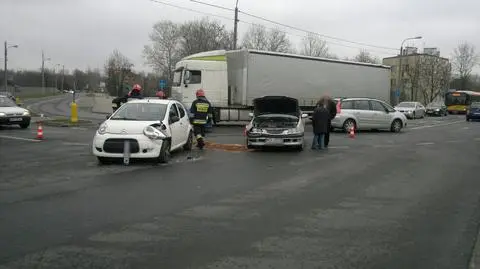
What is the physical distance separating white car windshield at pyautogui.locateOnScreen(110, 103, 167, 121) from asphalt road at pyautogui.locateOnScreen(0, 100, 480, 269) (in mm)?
1230

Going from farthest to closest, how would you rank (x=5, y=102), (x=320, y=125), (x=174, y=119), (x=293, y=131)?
(x=5, y=102) → (x=320, y=125) → (x=293, y=131) → (x=174, y=119)

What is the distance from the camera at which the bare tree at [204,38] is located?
67562 mm

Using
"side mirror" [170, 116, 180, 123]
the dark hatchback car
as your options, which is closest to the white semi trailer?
"side mirror" [170, 116, 180, 123]

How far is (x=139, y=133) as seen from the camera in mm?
11367

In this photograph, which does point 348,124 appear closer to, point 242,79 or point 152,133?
point 242,79

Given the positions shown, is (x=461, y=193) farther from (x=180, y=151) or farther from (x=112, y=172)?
Result: (x=180, y=151)

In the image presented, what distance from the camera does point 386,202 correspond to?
786 cm

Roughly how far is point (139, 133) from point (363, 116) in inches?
548

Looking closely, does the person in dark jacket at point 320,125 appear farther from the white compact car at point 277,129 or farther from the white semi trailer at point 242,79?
the white semi trailer at point 242,79

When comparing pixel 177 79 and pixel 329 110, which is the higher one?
pixel 177 79

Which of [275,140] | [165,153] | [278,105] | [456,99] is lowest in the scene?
[165,153]

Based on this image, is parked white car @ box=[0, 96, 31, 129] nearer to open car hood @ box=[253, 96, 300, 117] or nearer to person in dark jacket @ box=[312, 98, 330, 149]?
open car hood @ box=[253, 96, 300, 117]

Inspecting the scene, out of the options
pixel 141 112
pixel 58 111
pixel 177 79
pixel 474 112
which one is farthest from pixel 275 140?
pixel 58 111

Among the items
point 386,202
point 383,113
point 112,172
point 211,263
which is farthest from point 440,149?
point 211,263
